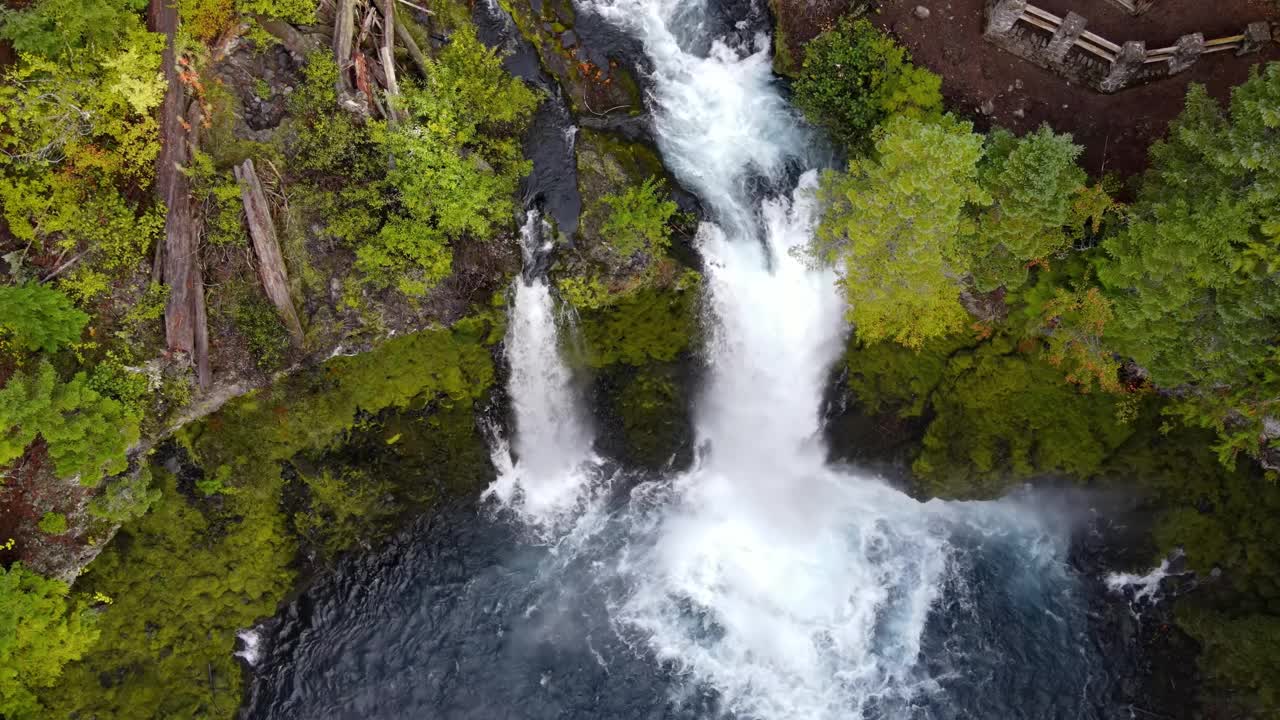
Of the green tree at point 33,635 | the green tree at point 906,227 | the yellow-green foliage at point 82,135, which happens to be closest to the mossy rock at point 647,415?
the green tree at point 906,227

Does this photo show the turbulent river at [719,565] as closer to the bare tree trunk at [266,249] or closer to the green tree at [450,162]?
the green tree at [450,162]

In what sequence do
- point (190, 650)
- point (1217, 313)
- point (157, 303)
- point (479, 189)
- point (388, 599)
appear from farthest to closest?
1. point (388, 599)
2. point (190, 650)
3. point (479, 189)
4. point (157, 303)
5. point (1217, 313)

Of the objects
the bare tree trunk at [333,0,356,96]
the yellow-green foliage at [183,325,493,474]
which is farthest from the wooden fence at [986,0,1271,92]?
the yellow-green foliage at [183,325,493,474]

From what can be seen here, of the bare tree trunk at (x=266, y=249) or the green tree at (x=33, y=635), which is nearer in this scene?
the green tree at (x=33, y=635)

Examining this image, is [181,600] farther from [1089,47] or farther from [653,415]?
[1089,47]

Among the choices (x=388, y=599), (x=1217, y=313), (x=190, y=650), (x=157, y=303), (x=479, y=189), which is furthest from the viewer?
(x=388, y=599)

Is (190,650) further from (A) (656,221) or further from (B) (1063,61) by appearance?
(B) (1063,61)

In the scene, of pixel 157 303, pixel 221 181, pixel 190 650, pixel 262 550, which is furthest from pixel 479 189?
pixel 190 650
